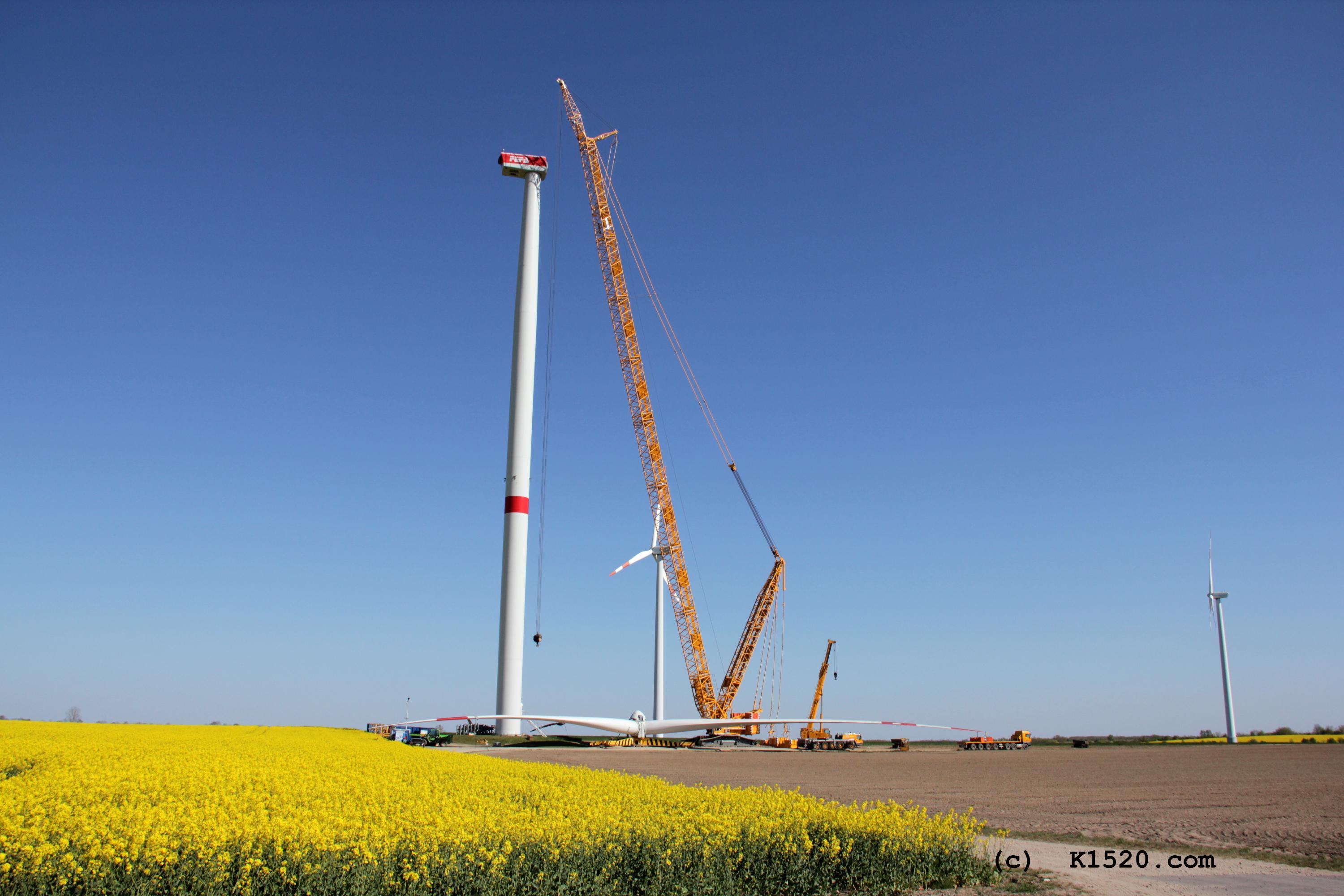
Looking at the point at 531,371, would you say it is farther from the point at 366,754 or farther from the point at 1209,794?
the point at 1209,794

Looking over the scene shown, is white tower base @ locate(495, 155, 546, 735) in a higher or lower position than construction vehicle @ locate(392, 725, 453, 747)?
higher

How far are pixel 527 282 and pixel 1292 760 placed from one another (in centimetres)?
7252

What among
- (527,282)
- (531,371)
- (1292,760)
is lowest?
(1292,760)

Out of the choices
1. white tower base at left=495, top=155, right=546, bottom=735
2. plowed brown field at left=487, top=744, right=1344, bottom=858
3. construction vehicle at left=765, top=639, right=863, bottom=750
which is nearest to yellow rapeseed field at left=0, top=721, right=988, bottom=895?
plowed brown field at left=487, top=744, right=1344, bottom=858

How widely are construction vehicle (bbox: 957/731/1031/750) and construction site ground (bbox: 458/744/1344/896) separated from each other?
31.6m

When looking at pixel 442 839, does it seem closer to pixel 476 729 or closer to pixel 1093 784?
pixel 1093 784

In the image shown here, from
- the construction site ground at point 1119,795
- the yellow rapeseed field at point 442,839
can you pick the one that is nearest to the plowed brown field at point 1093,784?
the construction site ground at point 1119,795

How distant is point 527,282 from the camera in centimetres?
7356

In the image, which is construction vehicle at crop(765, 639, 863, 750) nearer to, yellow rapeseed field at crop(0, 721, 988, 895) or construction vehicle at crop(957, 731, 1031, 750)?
construction vehicle at crop(957, 731, 1031, 750)

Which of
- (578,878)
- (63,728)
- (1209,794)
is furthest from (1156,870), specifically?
(63,728)

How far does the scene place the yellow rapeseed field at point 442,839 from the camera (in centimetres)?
1276

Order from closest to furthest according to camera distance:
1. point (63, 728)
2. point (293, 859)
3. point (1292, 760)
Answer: point (293, 859)
point (63, 728)
point (1292, 760)

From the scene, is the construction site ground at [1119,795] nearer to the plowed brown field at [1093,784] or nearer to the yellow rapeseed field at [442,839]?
the plowed brown field at [1093,784]

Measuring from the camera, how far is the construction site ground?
18.0m
